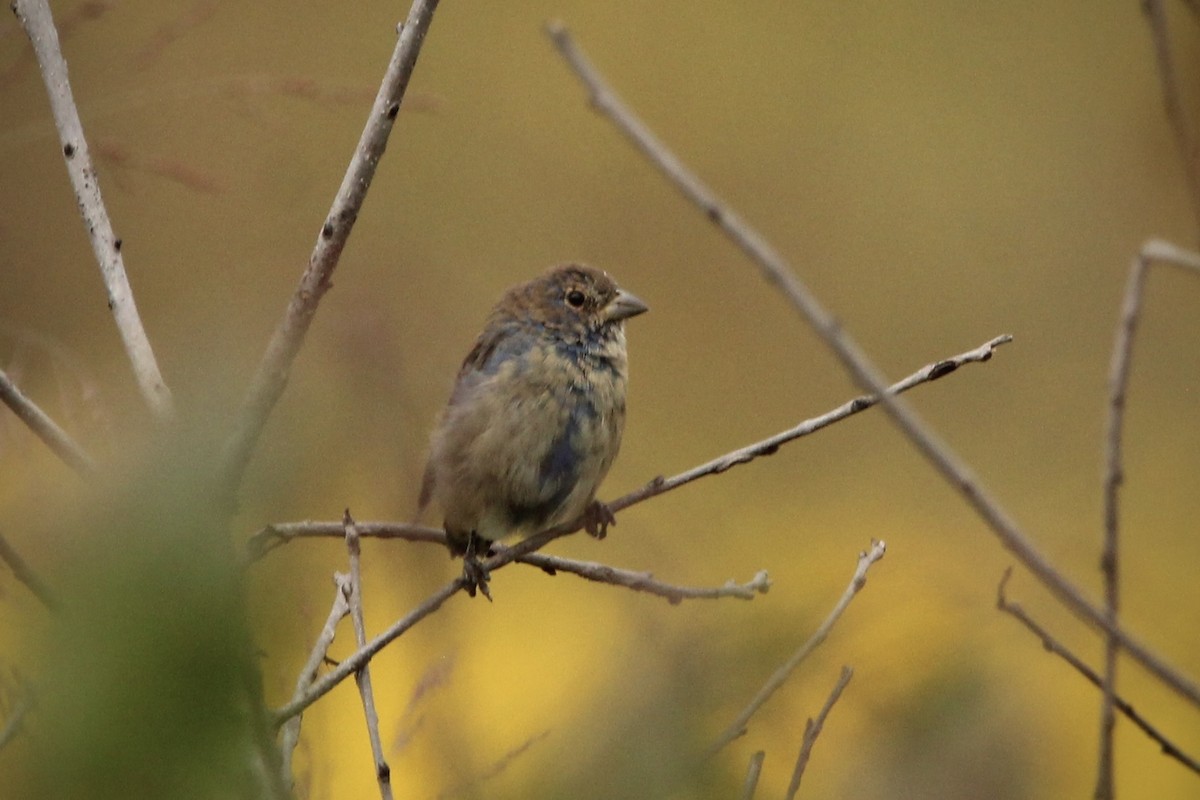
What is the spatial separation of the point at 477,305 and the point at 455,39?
1187mm

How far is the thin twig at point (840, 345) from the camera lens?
91 cm

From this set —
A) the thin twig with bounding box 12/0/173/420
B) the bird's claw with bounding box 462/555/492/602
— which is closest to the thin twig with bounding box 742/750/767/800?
the thin twig with bounding box 12/0/173/420

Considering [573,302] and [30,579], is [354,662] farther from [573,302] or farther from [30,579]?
[573,302]

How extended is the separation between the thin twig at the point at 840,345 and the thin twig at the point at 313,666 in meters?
0.51

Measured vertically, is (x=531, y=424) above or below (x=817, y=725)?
above

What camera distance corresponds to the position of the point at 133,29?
5.29 metres

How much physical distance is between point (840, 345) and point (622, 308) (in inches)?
104

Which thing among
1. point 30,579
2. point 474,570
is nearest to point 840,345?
point 30,579

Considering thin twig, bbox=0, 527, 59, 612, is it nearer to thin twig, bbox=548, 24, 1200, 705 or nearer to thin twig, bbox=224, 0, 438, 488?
thin twig, bbox=548, 24, 1200, 705

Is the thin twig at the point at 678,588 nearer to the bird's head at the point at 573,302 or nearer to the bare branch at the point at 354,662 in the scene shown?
the bare branch at the point at 354,662

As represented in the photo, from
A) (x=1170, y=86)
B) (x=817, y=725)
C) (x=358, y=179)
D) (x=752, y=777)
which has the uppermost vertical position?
(x=358, y=179)

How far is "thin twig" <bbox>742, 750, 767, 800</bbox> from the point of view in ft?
2.92

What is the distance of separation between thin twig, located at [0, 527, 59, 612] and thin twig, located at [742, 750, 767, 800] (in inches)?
17.6

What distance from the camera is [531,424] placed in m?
3.26
